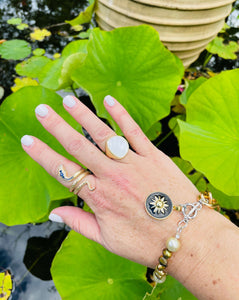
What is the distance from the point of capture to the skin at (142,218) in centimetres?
63

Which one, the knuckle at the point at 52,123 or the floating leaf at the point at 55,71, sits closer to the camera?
the knuckle at the point at 52,123

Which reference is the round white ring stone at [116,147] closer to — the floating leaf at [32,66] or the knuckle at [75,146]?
the knuckle at [75,146]

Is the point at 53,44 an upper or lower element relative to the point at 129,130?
lower

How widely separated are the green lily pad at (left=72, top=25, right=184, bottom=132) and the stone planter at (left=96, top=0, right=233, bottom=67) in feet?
0.71

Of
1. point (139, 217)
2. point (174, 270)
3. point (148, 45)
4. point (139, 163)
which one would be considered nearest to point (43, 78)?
point (148, 45)

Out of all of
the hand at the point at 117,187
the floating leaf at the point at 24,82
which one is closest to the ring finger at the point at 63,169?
the hand at the point at 117,187

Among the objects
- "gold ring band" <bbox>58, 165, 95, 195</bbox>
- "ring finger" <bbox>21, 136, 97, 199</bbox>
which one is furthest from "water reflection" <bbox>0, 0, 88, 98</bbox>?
"gold ring band" <bbox>58, 165, 95, 195</bbox>

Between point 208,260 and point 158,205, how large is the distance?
0.58ft

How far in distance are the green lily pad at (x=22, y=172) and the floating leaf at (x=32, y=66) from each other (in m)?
0.64

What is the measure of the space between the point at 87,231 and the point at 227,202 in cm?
75

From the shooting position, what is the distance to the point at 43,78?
1.27m

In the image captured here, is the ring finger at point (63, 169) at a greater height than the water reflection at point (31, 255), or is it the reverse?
the ring finger at point (63, 169)

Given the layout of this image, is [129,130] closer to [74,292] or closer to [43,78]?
[74,292]

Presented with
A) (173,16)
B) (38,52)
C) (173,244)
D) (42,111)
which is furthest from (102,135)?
(38,52)
